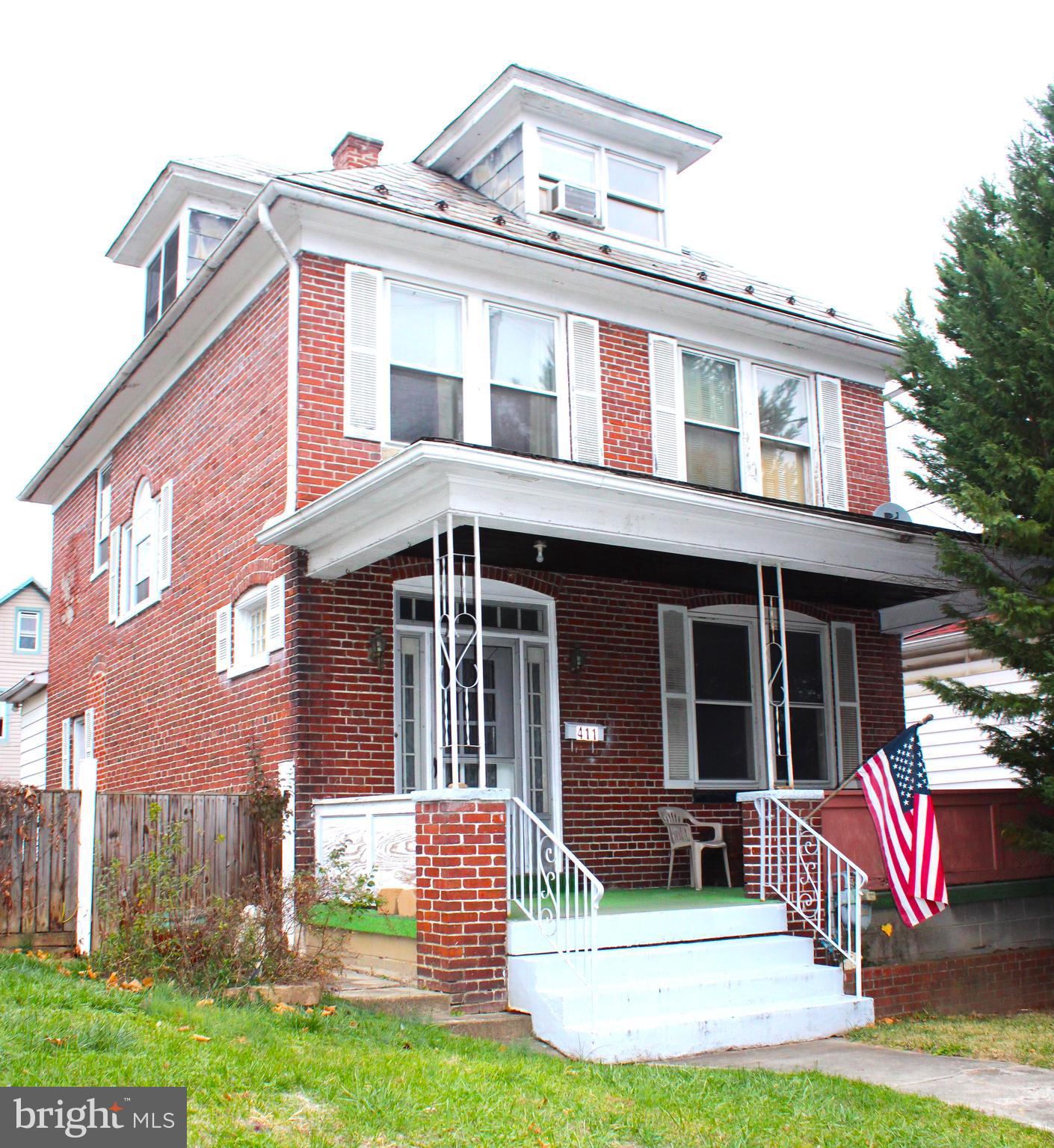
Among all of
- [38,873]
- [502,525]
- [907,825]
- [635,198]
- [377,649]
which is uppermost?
[635,198]

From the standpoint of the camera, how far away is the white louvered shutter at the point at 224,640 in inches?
461

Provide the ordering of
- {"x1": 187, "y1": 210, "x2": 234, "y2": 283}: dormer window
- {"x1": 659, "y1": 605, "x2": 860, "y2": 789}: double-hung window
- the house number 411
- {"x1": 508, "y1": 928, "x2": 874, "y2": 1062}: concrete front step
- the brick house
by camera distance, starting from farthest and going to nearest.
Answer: {"x1": 187, "y1": 210, "x2": 234, "y2": 283}: dormer window < {"x1": 659, "y1": 605, "x2": 860, "y2": 789}: double-hung window < the house number 411 < the brick house < {"x1": 508, "y1": 928, "x2": 874, "y2": 1062}: concrete front step

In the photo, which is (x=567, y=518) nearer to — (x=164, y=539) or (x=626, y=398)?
(x=626, y=398)

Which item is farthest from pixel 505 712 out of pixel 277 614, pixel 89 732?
pixel 89 732

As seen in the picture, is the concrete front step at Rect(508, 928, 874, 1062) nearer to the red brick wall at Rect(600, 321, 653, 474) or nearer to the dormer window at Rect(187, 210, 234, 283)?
the red brick wall at Rect(600, 321, 653, 474)

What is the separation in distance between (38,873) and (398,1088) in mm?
3960

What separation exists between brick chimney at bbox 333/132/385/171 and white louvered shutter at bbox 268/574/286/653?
5.54m

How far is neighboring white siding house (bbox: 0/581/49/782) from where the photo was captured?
139ft

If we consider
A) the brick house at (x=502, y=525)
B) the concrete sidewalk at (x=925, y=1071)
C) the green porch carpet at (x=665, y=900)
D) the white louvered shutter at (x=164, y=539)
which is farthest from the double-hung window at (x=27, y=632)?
the concrete sidewalk at (x=925, y=1071)

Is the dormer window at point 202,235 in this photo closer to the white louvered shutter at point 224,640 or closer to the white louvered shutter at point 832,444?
the white louvered shutter at point 224,640

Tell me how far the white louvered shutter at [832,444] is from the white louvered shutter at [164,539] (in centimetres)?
699

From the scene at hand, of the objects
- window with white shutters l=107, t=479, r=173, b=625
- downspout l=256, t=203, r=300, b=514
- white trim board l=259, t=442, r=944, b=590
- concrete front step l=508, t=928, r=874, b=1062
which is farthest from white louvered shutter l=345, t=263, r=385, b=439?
concrete front step l=508, t=928, r=874, b=1062

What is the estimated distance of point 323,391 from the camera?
35.3ft

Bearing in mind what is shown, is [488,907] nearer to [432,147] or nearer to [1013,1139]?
[1013,1139]
